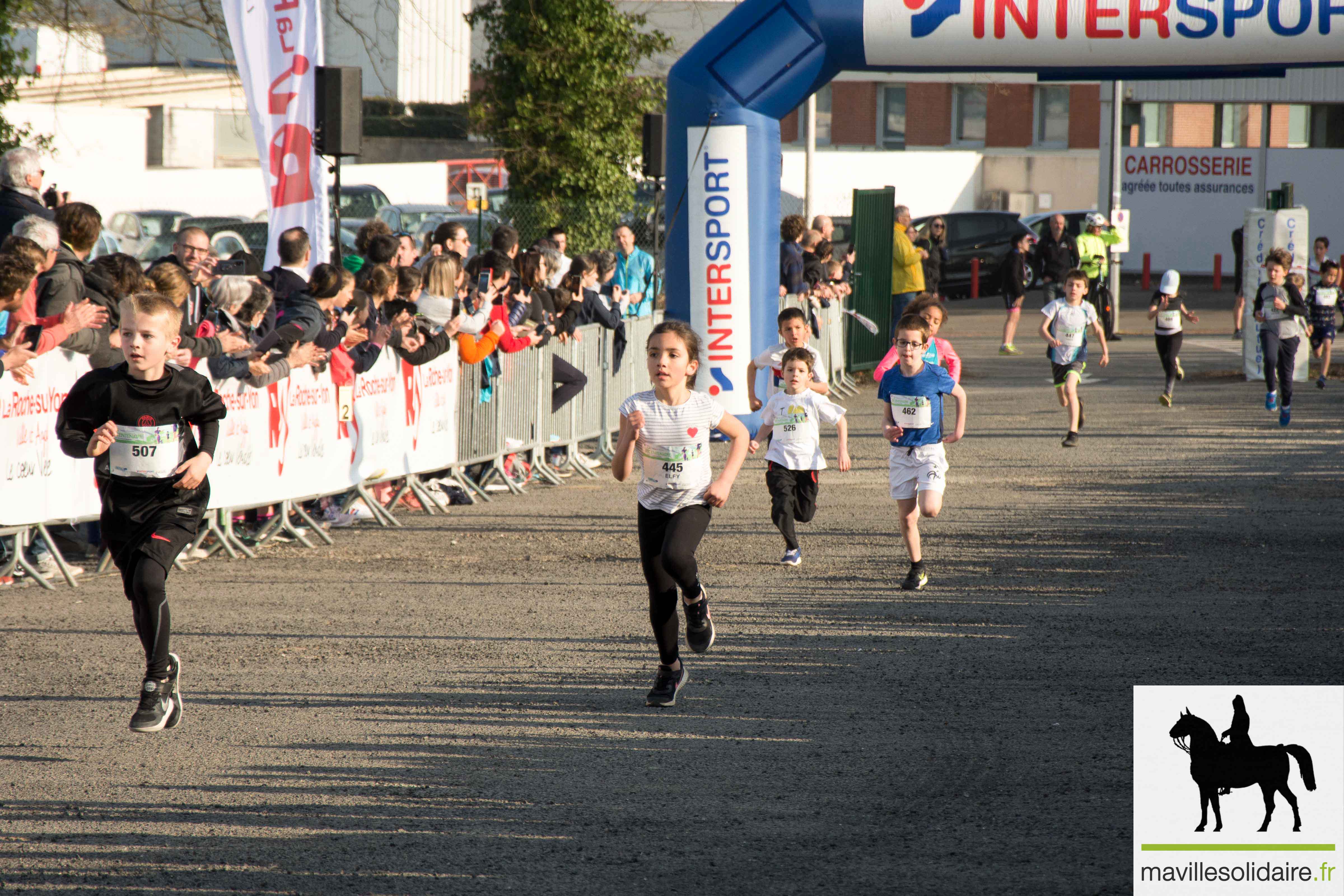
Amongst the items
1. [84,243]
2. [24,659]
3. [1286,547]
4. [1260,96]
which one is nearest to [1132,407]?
[1286,547]

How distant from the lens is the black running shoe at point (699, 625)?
22.9 feet

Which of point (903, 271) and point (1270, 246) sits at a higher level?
point (1270, 246)

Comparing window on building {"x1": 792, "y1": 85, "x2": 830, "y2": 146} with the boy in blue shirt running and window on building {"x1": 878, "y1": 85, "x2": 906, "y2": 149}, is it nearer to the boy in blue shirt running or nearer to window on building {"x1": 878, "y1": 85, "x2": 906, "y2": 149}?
window on building {"x1": 878, "y1": 85, "x2": 906, "y2": 149}

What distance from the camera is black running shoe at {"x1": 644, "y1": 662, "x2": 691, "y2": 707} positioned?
21.9 ft

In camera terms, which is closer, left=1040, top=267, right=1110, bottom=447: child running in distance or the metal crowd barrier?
the metal crowd barrier

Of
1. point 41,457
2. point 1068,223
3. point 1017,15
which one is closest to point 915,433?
point 41,457

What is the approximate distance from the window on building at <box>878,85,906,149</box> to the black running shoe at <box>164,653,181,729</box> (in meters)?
48.9

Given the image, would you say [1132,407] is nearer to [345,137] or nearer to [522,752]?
[345,137]

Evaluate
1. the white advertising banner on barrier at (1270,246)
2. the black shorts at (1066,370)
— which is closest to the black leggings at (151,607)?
the black shorts at (1066,370)

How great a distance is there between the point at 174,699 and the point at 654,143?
38.7ft

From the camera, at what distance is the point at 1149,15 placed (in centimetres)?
1358

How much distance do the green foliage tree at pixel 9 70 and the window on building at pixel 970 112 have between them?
40.4 meters

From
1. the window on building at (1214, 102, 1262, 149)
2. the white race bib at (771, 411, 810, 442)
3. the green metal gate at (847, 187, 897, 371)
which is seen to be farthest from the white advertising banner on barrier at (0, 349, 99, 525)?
the window on building at (1214, 102, 1262, 149)

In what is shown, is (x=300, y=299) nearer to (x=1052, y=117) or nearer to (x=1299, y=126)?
(x=1299, y=126)
